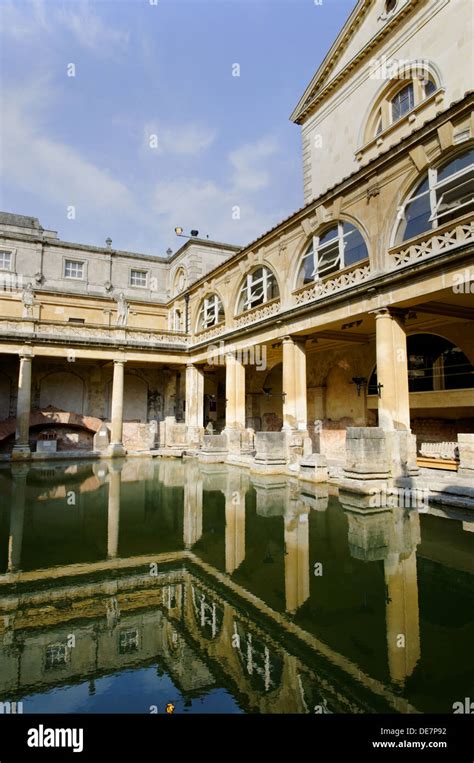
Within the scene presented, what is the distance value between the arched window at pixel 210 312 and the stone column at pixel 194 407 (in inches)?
93.9

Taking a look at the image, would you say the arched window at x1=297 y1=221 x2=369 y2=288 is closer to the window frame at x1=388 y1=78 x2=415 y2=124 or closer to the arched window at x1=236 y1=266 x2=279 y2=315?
the arched window at x1=236 y1=266 x2=279 y2=315

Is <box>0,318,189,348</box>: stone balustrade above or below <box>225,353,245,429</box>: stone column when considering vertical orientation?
above

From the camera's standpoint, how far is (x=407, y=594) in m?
4.04

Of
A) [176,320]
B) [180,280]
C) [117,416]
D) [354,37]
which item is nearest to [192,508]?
[117,416]

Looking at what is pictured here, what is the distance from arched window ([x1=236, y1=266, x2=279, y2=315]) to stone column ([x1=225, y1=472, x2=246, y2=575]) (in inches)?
332

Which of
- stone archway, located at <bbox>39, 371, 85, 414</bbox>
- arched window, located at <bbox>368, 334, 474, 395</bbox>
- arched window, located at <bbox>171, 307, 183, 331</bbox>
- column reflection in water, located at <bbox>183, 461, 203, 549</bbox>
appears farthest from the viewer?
arched window, located at <bbox>171, 307, 183, 331</bbox>

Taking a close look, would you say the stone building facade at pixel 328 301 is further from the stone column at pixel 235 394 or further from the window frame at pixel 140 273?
the window frame at pixel 140 273

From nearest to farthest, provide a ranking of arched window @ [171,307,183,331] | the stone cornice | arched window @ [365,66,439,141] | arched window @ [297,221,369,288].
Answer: the stone cornice, arched window @ [297,221,369,288], arched window @ [365,66,439,141], arched window @ [171,307,183,331]

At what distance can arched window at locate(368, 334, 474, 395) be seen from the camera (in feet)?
45.3

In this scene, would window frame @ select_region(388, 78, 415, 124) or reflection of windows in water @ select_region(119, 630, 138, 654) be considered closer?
reflection of windows in water @ select_region(119, 630, 138, 654)

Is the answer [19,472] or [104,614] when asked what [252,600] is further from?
[19,472]

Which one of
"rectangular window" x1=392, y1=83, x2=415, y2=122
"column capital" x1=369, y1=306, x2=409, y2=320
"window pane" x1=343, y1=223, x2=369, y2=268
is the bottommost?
"column capital" x1=369, y1=306, x2=409, y2=320

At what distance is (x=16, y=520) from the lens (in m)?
7.27

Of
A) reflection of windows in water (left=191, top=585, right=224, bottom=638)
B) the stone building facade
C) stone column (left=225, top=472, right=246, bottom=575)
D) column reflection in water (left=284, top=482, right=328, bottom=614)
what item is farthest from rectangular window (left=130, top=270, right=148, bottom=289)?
reflection of windows in water (left=191, top=585, right=224, bottom=638)
